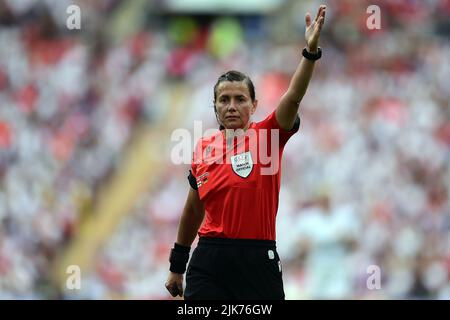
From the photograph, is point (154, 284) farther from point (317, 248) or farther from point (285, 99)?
point (285, 99)

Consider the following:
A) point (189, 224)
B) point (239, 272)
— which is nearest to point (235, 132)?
point (189, 224)

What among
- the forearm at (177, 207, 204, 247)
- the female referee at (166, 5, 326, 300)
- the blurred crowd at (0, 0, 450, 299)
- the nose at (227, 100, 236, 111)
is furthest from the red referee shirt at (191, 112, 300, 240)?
the blurred crowd at (0, 0, 450, 299)

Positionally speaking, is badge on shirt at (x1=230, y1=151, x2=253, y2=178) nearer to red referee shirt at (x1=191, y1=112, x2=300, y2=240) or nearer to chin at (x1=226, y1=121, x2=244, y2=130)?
red referee shirt at (x1=191, y1=112, x2=300, y2=240)

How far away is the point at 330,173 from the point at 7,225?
14.2ft

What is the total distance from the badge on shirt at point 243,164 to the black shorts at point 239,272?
13.3 inches

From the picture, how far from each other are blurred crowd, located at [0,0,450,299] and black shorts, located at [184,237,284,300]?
5.70m

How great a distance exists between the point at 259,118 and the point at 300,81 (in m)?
10.0

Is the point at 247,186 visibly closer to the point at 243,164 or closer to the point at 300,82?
the point at 243,164

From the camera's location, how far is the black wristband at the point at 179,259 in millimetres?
5699

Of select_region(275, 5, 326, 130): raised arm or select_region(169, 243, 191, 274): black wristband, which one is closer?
select_region(275, 5, 326, 130): raised arm

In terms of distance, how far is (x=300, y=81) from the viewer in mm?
5062

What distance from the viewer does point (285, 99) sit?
16.8 feet

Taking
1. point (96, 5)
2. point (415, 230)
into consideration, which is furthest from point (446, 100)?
point (96, 5)

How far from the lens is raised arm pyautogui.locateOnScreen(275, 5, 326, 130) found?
504 centimetres
